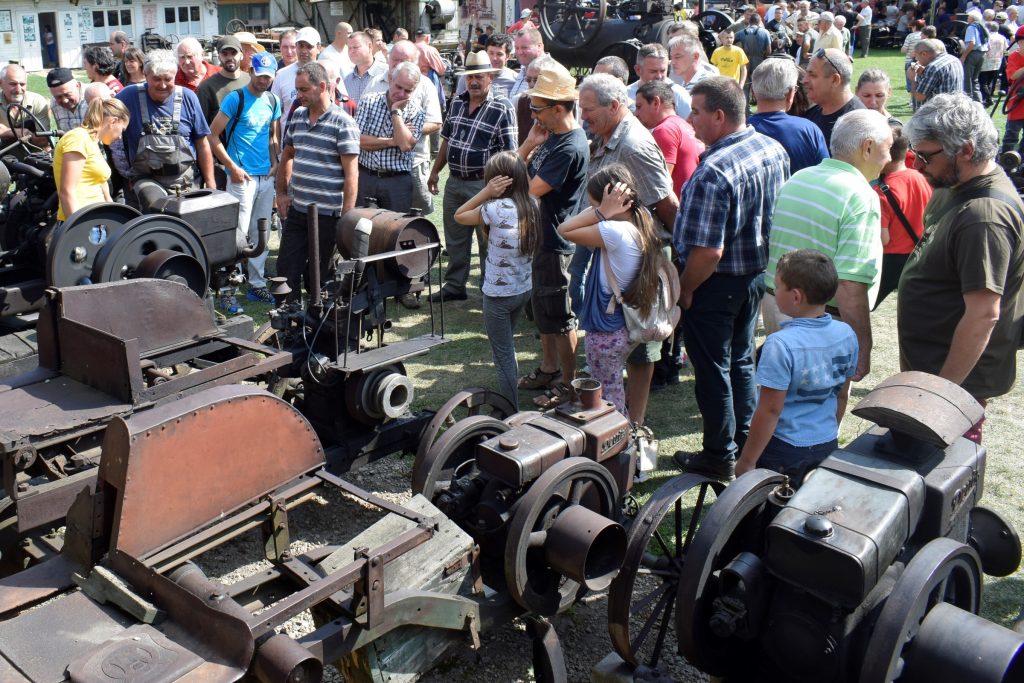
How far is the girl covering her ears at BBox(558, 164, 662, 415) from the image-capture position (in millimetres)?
4180

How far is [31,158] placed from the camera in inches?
241

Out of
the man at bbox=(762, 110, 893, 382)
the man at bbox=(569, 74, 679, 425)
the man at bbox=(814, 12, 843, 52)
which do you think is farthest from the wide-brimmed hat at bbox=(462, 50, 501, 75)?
the man at bbox=(814, 12, 843, 52)

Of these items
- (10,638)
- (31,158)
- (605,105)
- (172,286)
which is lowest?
(10,638)

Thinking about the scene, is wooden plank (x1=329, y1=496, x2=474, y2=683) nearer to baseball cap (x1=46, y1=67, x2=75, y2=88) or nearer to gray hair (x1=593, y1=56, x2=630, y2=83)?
gray hair (x1=593, y1=56, x2=630, y2=83)

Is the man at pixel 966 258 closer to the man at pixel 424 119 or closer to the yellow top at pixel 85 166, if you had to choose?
the man at pixel 424 119

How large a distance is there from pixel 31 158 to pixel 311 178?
6.04 ft

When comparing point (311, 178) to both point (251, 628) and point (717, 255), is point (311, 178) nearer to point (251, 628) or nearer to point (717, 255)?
point (717, 255)

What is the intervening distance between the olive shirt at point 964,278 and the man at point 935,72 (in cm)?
565

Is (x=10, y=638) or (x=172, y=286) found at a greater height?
(x=172, y=286)

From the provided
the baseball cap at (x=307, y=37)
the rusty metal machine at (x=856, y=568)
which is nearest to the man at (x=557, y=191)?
the rusty metal machine at (x=856, y=568)

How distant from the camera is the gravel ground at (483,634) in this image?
3.40m

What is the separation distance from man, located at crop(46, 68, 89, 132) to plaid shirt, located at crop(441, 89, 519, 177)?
2.99m

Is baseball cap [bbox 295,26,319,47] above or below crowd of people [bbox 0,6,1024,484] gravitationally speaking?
A: above

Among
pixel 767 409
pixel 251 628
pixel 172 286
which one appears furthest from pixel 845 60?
pixel 251 628
